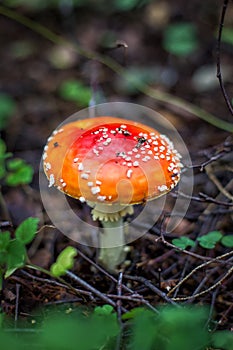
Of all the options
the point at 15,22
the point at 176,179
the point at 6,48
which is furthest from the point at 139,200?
the point at 15,22

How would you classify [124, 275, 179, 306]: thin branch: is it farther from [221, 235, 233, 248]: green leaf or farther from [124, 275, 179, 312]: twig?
[221, 235, 233, 248]: green leaf

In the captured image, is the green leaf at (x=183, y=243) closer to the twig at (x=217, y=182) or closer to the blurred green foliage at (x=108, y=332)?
the twig at (x=217, y=182)

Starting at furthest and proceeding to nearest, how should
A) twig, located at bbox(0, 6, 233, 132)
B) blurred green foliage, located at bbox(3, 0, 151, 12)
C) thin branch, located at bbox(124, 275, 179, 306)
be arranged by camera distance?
blurred green foliage, located at bbox(3, 0, 151, 12)
twig, located at bbox(0, 6, 233, 132)
thin branch, located at bbox(124, 275, 179, 306)

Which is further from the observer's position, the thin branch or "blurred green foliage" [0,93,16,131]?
"blurred green foliage" [0,93,16,131]

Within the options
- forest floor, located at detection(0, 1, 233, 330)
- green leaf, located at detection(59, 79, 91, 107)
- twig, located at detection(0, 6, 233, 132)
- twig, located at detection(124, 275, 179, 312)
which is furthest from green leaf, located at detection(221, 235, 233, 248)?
green leaf, located at detection(59, 79, 91, 107)

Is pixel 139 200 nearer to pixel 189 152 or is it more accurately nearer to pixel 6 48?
pixel 189 152

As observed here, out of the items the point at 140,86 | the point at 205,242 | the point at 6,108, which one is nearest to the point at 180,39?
the point at 140,86
